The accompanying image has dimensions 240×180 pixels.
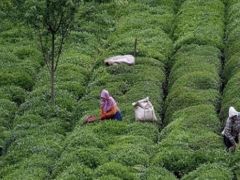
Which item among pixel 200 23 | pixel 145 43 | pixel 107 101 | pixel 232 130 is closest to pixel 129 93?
pixel 107 101

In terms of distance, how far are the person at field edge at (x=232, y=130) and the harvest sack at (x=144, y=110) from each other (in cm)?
534

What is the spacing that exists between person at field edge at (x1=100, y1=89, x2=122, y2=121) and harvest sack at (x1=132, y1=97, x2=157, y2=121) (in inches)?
34.1

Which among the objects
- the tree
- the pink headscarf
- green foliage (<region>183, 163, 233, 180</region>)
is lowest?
green foliage (<region>183, 163, 233, 180</region>)

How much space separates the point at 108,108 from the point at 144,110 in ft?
5.69

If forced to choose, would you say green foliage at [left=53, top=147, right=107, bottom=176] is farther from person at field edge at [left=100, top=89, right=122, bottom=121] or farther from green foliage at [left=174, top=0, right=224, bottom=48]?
green foliage at [left=174, top=0, right=224, bottom=48]

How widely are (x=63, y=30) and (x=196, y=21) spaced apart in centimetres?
1457

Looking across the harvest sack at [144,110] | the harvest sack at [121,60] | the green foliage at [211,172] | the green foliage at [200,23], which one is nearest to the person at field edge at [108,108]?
the harvest sack at [144,110]

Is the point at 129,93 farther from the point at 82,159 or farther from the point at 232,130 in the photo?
the point at 232,130

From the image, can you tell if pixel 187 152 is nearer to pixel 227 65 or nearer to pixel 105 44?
pixel 227 65

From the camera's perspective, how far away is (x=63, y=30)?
42.1 metres

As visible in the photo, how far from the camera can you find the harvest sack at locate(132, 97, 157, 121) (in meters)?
36.8

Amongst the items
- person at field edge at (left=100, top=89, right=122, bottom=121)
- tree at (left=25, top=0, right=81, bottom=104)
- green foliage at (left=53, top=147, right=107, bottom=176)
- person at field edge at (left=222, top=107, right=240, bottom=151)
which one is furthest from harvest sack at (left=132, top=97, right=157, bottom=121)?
tree at (left=25, top=0, right=81, bottom=104)

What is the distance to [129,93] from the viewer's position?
4150 cm

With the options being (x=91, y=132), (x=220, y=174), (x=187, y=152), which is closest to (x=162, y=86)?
(x=91, y=132)
